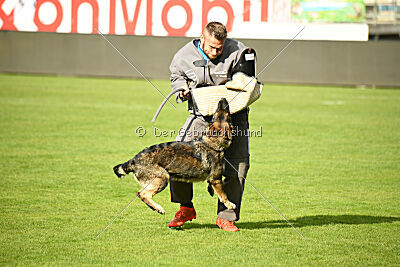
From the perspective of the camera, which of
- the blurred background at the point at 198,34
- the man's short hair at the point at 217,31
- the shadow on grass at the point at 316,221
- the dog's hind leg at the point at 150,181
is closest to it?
the dog's hind leg at the point at 150,181

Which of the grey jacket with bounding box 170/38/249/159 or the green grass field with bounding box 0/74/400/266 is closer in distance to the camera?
the green grass field with bounding box 0/74/400/266

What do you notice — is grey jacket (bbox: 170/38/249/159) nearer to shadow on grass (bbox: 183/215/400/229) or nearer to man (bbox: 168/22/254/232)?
man (bbox: 168/22/254/232)

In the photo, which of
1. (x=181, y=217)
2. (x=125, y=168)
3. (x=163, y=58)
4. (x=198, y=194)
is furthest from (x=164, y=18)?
(x=125, y=168)

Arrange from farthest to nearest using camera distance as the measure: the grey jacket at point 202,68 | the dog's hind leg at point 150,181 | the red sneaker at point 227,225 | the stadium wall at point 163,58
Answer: the stadium wall at point 163,58
the red sneaker at point 227,225
the grey jacket at point 202,68
the dog's hind leg at point 150,181

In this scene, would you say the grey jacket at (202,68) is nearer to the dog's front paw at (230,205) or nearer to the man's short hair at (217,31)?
the man's short hair at (217,31)

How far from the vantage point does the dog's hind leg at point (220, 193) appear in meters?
5.37

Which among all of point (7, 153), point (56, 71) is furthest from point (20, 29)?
point (7, 153)

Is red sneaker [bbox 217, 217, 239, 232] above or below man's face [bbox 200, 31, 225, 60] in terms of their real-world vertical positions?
below

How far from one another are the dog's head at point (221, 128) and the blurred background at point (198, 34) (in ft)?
57.5

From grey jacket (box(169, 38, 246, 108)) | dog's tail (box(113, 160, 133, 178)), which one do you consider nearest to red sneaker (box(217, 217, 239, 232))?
dog's tail (box(113, 160, 133, 178))

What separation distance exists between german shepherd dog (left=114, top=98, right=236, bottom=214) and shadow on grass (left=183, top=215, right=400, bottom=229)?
764 millimetres

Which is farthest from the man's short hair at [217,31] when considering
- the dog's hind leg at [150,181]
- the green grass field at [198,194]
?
the green grass field at [198,194]

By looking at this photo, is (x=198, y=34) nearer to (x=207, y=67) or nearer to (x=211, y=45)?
(x=207, y=67)

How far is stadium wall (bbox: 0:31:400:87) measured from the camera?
2458 cm
